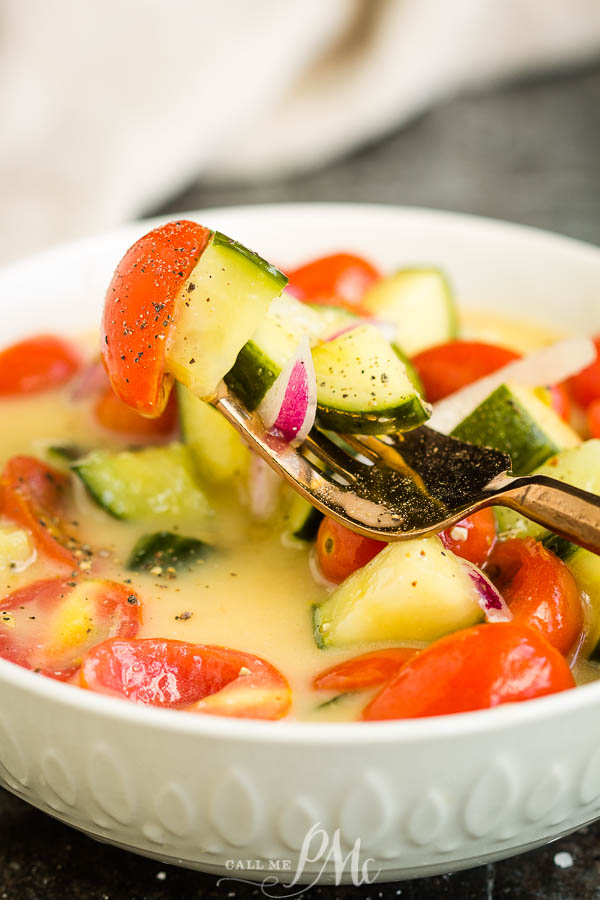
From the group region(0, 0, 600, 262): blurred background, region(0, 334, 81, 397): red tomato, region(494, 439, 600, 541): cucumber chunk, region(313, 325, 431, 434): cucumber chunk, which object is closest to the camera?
region(313, 325, 431, 434): cucumber chunk

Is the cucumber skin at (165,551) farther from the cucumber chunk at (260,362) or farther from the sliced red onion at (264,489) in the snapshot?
the cucumber chunk at (260,362)

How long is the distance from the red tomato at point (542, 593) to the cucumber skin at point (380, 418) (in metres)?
0.27

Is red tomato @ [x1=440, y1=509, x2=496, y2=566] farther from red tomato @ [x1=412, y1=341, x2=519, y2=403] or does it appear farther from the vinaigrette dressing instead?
red tomato @ [x1=412, y1=341, x2=519, y2=403]

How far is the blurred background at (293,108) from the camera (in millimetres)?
3764

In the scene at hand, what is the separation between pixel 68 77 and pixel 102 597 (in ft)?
8.52

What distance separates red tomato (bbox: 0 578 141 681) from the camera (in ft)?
5.28

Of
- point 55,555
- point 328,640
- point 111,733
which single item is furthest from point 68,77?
point 111,733

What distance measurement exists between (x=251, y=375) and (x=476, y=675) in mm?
610

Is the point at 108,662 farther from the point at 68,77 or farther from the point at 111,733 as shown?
the point at 68,77

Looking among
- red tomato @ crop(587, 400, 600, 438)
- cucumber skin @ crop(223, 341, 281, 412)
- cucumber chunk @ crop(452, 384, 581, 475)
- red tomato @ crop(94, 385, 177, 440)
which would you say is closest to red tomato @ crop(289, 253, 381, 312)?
red tomato @ crop(94, 385, 177, 440)

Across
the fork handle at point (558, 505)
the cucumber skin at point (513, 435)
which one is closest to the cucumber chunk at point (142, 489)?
the cucumber skin at point (513, 435)

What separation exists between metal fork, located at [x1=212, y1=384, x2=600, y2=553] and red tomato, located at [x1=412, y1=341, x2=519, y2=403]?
1.24 feet

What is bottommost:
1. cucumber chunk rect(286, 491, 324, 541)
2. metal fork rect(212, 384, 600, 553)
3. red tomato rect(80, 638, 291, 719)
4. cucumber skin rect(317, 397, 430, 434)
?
cucumber chunk rect(286, 491, 324, 541)

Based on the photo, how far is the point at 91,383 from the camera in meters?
2.49
